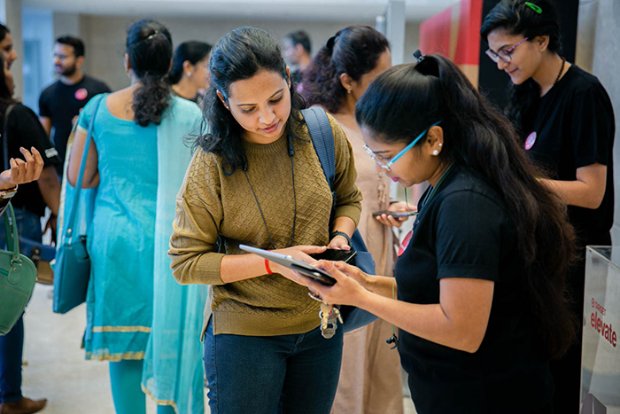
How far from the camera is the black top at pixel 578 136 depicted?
253 cm

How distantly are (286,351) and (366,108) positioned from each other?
74cm

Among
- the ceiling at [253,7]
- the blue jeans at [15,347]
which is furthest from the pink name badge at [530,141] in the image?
the ceiling at [253,7]

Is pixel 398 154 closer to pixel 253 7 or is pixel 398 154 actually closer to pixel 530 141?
pixel 530 141

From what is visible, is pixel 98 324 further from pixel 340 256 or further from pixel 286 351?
pixel 340 256

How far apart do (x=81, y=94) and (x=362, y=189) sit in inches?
159

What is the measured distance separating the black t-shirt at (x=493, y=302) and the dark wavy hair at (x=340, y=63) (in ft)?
4.29

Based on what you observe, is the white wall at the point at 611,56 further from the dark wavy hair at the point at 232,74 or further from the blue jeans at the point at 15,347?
the blue jeans at the point at 15,347

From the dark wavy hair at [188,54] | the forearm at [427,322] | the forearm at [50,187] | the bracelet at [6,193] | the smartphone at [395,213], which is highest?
the dark wavy hair at [188,54]

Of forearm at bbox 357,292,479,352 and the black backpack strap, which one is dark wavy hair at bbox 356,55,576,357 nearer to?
forearm at bbox 357,292,479,352

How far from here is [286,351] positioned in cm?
202

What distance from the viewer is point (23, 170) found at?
252 centimetres

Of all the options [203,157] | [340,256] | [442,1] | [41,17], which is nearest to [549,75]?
[340,256]

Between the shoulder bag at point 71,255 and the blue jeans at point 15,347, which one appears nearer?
the shoulder bag at point 71,255

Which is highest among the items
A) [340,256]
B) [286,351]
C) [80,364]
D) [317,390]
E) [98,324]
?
[340,256]
